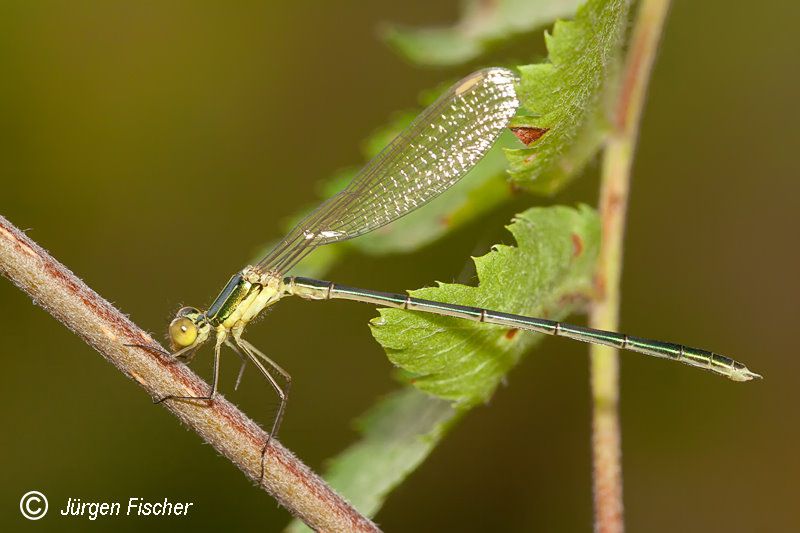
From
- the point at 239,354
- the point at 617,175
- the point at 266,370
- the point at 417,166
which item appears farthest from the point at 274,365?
the point at 617,175

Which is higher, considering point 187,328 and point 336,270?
point 336,270

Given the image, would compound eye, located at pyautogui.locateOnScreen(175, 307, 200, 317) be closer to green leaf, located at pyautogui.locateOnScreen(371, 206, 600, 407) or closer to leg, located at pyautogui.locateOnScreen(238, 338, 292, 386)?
leg, located at pyautogui.locateOnScreen(238, 338, 292, 386)

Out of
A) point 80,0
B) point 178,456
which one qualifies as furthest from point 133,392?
point 80,0

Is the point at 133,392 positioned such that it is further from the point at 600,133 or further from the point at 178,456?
the point at 600,133

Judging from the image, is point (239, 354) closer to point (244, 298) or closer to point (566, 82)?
point (244, 298)

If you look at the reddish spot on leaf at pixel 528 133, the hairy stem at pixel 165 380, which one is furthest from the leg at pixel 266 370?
the reddish spot on leaf at pixel 528 133

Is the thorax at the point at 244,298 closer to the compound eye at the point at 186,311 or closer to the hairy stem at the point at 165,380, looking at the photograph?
the compound eye at the point at 186,311
